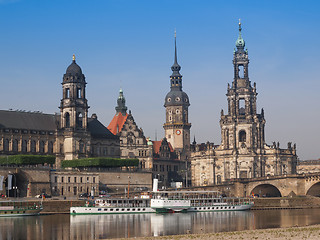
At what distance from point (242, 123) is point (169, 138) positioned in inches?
1317

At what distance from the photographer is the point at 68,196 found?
127m

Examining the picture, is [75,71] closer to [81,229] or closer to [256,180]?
[256,180]

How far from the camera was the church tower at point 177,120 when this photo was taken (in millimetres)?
A: 189375

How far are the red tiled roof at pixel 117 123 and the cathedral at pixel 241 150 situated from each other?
18.9m

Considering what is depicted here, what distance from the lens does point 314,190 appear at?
141 m

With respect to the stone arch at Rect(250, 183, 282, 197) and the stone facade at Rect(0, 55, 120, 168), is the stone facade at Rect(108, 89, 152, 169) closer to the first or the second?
the stone facade at Rect(0, 55, 120, 168)

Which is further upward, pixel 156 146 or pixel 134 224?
pixel 156 146

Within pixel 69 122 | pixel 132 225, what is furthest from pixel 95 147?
pixel 132 225

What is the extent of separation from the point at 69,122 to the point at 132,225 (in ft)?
199

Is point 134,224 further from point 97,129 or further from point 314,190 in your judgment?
point 97,129

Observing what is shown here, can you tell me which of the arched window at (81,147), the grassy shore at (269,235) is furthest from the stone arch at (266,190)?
the grassy shore at (269,235)

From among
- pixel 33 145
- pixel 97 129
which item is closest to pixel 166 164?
pixel 97 129

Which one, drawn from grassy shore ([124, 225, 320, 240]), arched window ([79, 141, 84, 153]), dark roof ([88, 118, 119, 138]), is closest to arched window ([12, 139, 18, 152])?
arched window ([79, 141, 84, 153])

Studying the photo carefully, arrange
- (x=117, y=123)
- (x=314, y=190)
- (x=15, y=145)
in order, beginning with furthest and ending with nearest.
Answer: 1. (x=117, y=123)
2. (x=314, y=190)
3. (x=15, y=145)
